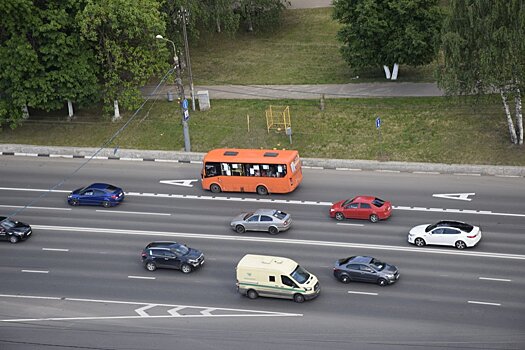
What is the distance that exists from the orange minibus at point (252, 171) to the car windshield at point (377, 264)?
12.1 metres

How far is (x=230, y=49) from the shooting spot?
80.9m

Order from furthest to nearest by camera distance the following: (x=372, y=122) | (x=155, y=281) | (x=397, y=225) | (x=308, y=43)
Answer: (x=308, y=43) → (x=372, y=122) → (x=397, y=225) → (x=155, y=281)

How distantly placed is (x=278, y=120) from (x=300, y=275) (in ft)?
85.1

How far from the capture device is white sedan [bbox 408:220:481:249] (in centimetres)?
4359

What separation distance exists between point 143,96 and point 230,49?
46.6 ft

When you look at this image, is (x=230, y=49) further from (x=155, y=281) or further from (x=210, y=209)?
(x=155, y=281)

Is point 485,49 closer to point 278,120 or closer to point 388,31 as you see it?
point 388,31

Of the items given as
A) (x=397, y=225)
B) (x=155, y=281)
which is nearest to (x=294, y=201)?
(x=397, y=225)

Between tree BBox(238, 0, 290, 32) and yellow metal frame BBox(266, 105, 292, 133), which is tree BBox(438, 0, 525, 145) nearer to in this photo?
yellow metal frame BBox(266, 105, 292, 133)

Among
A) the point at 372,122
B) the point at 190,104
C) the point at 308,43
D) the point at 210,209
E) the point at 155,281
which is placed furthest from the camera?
the point at 308,43

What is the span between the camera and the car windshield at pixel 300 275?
39.5 m

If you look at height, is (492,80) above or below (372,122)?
above

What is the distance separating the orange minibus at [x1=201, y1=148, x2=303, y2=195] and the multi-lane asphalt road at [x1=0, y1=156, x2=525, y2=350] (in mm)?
812

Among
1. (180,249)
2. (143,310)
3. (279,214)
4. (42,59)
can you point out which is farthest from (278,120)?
(143,310)
